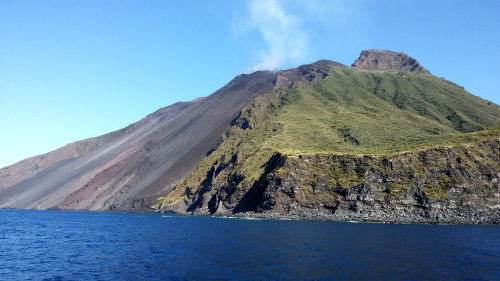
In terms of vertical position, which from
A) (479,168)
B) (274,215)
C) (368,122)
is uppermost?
(368,122)

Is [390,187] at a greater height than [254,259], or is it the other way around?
[390,187]

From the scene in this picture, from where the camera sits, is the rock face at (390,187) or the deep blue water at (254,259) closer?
the deep blue water at (254,259)

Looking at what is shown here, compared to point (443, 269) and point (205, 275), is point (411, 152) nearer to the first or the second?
point (443, 269)

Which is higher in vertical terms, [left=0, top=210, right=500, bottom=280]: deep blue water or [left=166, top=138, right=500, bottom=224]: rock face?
[left=166, top=138, right=500, bottom=224]: rock face

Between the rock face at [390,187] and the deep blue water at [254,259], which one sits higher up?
the rock face at [390,187]

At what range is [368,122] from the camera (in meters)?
198

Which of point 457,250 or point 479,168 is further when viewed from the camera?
point 479,168

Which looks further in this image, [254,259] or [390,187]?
[390,187]

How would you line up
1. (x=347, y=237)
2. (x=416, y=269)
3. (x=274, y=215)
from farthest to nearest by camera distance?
Result: (x=274, y=215) < (x=347, y=237) < (x=416, y=269)

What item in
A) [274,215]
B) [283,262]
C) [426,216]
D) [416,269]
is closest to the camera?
[416,269]

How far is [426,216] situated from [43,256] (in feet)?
329

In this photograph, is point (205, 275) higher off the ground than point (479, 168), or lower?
lower

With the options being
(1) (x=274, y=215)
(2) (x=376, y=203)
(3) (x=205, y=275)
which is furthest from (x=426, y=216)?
(3) (x=205, y=275)

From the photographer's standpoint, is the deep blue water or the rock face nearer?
the deep blue water
